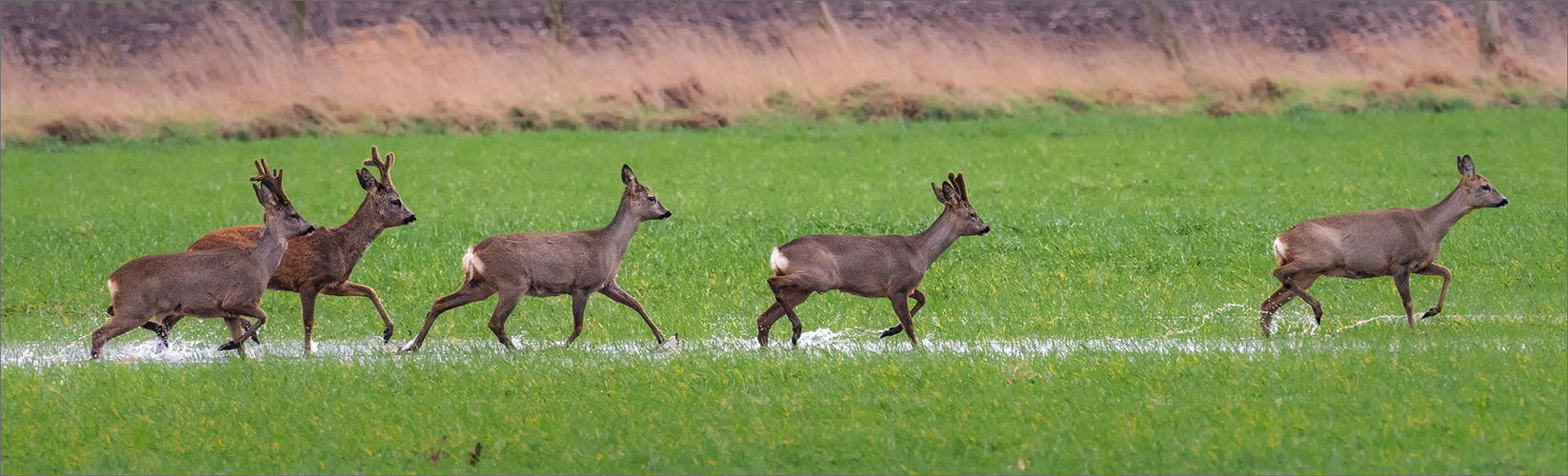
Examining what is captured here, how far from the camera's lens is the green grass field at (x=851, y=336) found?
8.12m

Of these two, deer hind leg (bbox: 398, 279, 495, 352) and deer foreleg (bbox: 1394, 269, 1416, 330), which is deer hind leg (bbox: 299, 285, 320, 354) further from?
deer foreleg (bbox: 1394, 269, 1416, 330)

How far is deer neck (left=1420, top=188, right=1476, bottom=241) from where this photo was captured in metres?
11.8

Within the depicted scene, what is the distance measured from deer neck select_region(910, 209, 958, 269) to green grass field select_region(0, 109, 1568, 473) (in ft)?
2.07

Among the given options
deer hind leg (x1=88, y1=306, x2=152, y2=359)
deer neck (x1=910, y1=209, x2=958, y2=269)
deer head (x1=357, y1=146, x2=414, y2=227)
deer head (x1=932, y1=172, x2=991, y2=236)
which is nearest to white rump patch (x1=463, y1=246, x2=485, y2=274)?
deer head (x1=357, y1=146, x2=414, y2=227)

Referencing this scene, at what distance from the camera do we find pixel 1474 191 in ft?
39.5

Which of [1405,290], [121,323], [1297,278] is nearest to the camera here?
[121,323]

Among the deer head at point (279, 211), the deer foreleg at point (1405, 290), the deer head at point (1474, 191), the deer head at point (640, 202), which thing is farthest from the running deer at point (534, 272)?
the deer head at point (1474, 191)

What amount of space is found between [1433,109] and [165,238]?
2023 centimetres

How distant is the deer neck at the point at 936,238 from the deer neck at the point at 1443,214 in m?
3.17

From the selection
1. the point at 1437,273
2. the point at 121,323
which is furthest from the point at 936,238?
the point at 121,323

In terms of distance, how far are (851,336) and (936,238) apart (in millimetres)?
897

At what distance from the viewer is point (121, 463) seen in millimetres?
8234

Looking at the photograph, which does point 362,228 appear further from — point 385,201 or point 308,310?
point 308,310

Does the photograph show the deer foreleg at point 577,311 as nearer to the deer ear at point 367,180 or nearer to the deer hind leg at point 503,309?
the deer hind leg at point 503,309
